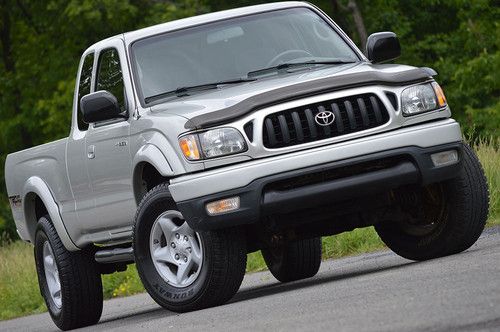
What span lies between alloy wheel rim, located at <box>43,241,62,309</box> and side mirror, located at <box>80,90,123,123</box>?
1985mm

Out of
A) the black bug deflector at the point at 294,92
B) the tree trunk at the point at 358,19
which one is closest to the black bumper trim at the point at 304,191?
the black bug deflector at the point at 294,92

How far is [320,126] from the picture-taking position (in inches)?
366

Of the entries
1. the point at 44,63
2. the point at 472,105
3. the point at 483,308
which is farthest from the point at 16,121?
the point at 483,308

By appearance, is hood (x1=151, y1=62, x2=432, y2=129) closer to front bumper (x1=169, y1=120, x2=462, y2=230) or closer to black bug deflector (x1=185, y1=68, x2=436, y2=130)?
black bug deflector (x1=185, y1=68, x2=436, y2=130)

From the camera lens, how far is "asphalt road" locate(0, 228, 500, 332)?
22.3 ft

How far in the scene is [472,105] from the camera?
30.7 m

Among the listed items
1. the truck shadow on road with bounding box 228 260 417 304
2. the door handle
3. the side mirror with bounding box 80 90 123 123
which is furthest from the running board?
the side mirror with bounding box 80 90 123 123

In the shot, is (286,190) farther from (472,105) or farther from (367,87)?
(472,105)

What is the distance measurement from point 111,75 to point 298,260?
2306mm

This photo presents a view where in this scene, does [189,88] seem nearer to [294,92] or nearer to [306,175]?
[294,92]

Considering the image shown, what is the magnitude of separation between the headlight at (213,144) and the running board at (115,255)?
1301 millimetres

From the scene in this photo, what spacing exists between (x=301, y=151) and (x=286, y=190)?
258 millimetres

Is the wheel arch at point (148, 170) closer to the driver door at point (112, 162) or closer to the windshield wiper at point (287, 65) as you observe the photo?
the driver door at point (112, 162)

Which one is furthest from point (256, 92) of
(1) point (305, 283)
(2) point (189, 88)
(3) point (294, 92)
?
(1) point (305, 283)
